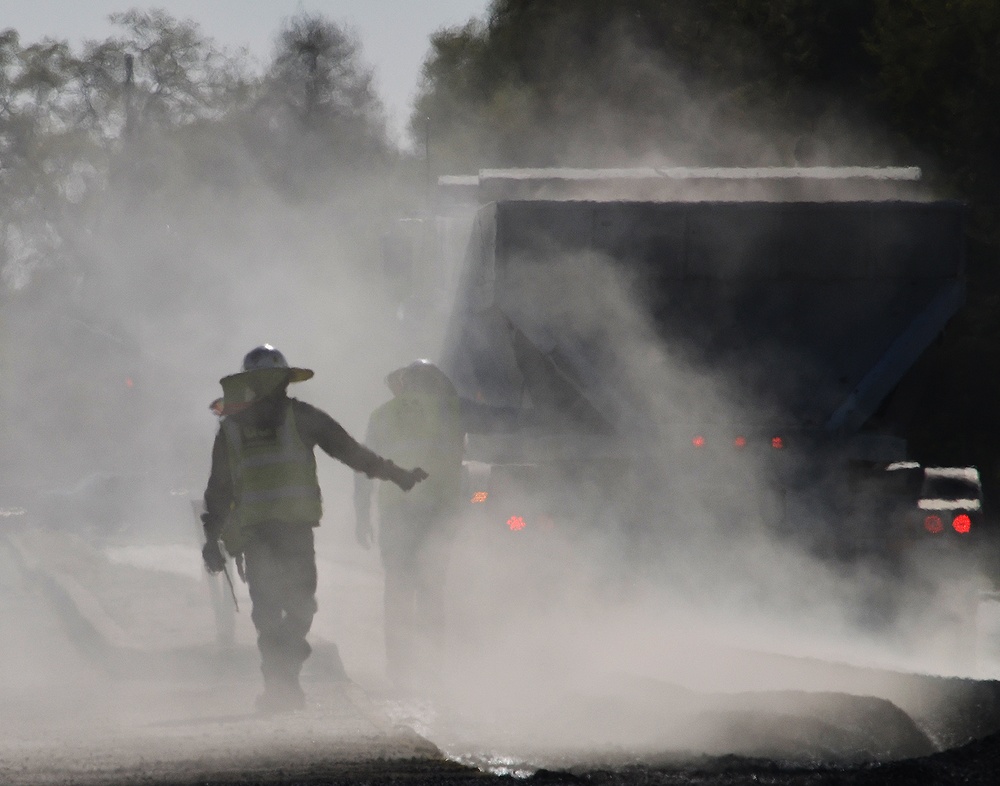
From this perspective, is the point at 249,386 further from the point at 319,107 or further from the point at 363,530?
the point at 319,107

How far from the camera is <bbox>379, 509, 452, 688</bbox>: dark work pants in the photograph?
370 inches

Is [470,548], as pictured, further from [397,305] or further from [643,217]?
[397,305]

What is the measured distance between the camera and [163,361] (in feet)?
108

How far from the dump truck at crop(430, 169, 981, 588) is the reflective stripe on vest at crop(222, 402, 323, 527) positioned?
58.6 inches

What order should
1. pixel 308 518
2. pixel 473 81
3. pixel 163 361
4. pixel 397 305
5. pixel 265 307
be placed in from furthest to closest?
1. pixel 473 81
2. pixel 163 361
3. pixel 265 307
4. pixel 397 305
5. pixel 308 518

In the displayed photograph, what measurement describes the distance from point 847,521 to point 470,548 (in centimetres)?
201

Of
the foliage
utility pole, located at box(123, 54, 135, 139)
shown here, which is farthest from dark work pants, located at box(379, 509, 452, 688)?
the foliage

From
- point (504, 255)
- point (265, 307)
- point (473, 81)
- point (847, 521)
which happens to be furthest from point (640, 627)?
point (473, 81)

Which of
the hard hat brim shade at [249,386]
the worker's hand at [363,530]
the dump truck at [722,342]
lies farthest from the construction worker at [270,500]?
the dump truck at [722,342]

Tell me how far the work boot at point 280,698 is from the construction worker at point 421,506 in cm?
144

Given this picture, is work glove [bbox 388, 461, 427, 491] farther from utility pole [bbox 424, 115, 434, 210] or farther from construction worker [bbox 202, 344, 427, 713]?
utility pole [bbox 424, 115, 434, 210]

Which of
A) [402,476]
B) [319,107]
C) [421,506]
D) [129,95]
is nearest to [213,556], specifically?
[402,476]

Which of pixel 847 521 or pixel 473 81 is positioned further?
pixel 473 81

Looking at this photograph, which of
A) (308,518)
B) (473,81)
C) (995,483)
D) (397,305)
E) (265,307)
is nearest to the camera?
(308,518)
